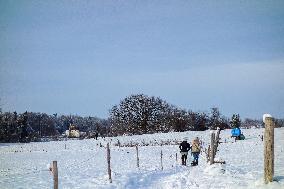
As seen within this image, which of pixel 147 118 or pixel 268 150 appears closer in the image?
pixel 268 150

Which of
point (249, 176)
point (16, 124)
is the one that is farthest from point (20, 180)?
point (16, 124)

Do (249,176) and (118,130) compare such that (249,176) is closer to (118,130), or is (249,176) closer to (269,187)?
(269,187)

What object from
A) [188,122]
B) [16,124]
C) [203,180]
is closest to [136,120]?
[188,122]

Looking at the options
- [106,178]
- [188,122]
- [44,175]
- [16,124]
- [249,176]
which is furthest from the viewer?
[16,124]

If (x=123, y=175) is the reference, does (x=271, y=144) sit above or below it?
above

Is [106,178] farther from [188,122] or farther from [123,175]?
[188,122]

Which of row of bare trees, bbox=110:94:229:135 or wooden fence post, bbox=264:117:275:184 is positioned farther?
row of bare trees, bbox=110:94:229:135

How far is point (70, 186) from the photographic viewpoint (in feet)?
53.0

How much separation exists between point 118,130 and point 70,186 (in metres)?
71.3

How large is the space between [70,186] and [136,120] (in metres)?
71.6

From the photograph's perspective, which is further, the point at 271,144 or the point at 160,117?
the point at 160,117

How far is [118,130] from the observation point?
286 feet

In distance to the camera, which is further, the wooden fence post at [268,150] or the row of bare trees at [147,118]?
the row of bare trees at [147,118]

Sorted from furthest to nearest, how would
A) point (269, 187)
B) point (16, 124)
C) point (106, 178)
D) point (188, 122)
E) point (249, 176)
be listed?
point (16, 124), point (188, 122), point (106, 178), point (249, 176), point (269, 187)
